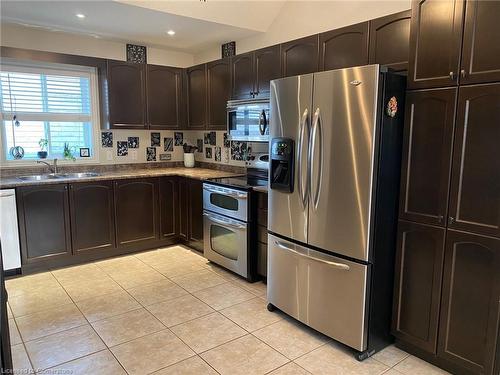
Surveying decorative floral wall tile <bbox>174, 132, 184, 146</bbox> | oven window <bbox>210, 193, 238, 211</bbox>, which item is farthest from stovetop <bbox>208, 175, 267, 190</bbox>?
decorative floral wall tile <bbox>174, 132, 184, 146</bbox>

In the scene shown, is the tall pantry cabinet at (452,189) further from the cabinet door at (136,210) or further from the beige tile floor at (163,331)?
the cabinet door at (136,210)

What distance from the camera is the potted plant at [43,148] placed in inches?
159

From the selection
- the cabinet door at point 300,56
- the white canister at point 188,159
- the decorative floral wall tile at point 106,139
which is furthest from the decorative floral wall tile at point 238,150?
the decorative floral wall tile at point 106,139

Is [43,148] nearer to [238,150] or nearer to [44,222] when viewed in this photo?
[44,222]

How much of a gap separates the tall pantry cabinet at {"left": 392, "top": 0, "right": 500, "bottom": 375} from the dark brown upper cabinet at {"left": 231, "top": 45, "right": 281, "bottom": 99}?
1512 mm

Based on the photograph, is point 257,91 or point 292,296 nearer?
point 292,296

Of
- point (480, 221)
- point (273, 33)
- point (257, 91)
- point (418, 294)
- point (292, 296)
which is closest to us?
point (480, 221)

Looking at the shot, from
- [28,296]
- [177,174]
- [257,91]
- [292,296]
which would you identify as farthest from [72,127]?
[292,296]

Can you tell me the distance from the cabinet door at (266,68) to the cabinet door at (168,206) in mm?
1584

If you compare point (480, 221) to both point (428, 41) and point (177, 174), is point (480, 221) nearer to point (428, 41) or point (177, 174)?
point (428, 41)

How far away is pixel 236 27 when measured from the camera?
3.74m

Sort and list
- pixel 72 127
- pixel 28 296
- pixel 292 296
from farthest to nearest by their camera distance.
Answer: pixel 72 127
pixel 28 296
pixel 292 296

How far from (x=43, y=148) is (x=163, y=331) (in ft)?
9.01

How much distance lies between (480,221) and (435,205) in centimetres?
24
